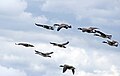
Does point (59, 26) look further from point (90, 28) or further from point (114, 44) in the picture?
point (114, 44)

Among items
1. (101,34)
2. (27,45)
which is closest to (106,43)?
(101,34)

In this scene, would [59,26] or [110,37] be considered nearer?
[110,37]

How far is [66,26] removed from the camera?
10056cm

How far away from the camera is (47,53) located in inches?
4087

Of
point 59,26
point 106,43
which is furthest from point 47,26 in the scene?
point 106,43

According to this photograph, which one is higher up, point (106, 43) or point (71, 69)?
point (106, 43)

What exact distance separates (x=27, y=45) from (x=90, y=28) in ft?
64.0

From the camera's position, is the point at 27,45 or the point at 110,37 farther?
the point at 27,45

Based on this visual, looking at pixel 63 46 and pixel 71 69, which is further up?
pixel 63 46

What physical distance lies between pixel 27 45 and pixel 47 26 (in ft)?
28.1

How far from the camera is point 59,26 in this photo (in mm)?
103250

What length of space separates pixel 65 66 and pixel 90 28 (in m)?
13.9

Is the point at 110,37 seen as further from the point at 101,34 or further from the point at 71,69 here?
the point at 71,69

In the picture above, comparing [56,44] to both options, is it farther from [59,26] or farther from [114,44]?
[114,44]
